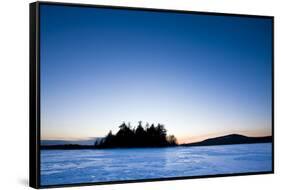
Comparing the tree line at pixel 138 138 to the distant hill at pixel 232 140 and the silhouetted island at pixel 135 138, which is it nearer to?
the silhouetted island at pixel 135 138

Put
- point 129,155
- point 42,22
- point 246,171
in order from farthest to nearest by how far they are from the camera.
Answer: point 246,171 < point 129,155 < point 42,22

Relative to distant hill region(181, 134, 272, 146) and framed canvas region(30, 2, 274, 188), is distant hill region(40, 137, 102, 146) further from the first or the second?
distant hill region(181, 134, 272, 146)

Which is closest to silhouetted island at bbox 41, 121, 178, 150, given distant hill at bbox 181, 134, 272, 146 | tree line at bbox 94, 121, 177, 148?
tree line at bbox 94, 121, 177, 148

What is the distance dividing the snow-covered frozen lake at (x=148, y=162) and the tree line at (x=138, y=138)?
6 cm

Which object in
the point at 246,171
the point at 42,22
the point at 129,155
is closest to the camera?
the point at 42,22

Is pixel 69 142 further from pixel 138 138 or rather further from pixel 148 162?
pixel 148 162

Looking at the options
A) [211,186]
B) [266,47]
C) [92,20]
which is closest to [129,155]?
[211,186]

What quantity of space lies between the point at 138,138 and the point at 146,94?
44 cm

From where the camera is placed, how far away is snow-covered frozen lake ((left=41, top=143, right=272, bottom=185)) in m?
6.77

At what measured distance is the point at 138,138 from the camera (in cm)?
713

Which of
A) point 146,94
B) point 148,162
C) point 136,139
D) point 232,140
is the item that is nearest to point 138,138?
point 136,139

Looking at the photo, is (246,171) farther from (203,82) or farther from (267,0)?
(267,0)

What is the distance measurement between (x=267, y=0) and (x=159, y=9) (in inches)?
62.2

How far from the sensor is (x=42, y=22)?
661 centimetres
